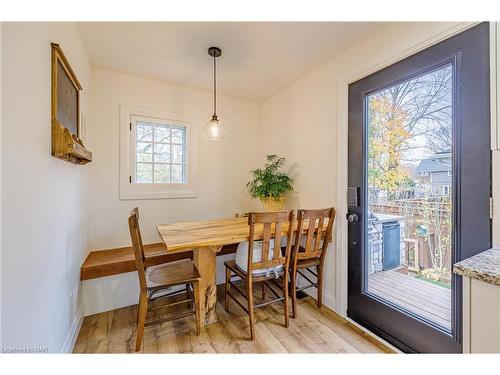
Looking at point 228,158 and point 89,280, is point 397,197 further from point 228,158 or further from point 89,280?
point 89,280

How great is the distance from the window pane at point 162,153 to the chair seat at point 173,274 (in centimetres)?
128

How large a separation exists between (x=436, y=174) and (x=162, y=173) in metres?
2.55

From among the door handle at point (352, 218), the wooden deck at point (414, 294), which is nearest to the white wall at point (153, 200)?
the door handle at point (352, 218)

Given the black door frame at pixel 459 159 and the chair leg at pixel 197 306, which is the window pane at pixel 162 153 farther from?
the black door frame at pixel 459 159

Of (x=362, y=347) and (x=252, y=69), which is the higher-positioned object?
(x=252, y=69)

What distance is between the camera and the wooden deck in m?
1.38

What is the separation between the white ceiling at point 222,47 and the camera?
1688mm

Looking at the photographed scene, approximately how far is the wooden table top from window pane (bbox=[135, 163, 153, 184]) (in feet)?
2.87

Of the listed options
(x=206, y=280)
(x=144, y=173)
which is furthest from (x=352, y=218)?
(x=144, y=173)

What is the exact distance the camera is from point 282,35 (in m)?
1.79

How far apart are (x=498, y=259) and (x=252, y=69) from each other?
231 cm

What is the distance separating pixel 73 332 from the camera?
1.66 metres
